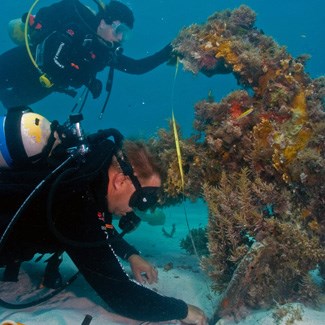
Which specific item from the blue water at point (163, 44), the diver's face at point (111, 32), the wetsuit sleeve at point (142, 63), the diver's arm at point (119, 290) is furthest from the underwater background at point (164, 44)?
the diver's arm at point (119, 290)

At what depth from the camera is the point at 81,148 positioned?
3180 mm

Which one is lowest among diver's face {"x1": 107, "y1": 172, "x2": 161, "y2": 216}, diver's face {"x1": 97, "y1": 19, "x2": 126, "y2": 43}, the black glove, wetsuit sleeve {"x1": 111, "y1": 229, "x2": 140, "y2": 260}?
wetsuit sleeve {"x1": 111, "y1": 229, "x2": 140, "y2": 260}

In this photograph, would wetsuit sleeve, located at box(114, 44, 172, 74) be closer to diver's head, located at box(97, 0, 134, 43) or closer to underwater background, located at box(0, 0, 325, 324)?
diver's head, located at box(97, 0, 134, 43)

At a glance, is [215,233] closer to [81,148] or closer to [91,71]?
[81,148]

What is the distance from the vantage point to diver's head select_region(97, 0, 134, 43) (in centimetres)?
871

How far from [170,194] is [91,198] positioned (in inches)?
77.8

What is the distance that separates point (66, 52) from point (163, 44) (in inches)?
4179

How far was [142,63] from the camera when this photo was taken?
28.1 feet

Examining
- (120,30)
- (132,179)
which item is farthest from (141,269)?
(120,30)

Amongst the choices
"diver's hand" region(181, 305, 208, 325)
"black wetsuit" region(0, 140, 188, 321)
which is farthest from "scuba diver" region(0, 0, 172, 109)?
"diver's hand" region(181, 305, 208, 325)

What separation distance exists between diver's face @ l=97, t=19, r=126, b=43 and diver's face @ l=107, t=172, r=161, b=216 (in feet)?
20.5

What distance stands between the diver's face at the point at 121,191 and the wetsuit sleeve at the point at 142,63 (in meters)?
4.25

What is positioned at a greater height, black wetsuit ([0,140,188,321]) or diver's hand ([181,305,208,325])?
black wetsuit ([0,140,188,321])

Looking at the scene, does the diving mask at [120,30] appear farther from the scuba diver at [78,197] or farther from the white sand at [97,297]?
the scuba diver at [78,197]
